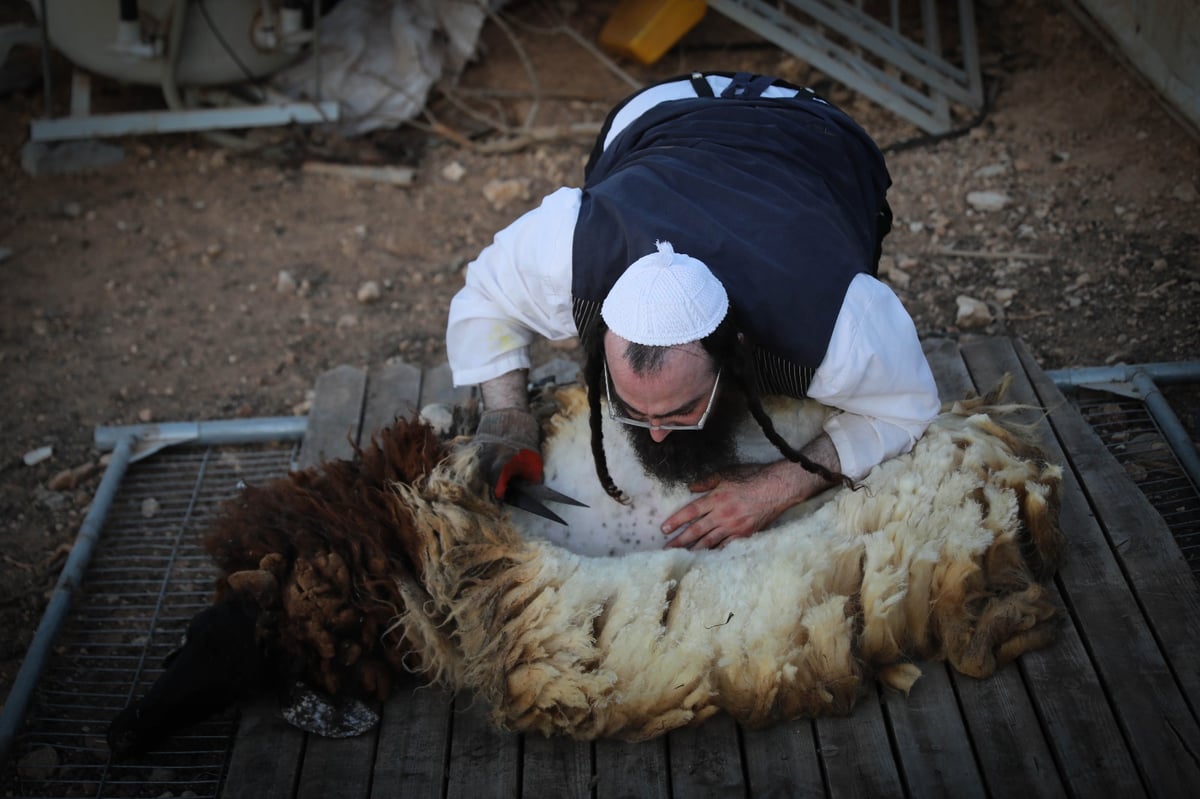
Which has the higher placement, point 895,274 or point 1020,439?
point 1020,439

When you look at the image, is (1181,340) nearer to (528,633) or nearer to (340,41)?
(528,633)

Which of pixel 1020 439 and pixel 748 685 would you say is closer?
pixel 748 685

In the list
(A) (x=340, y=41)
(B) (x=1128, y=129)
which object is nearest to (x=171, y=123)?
(A) (x=340, y=41)

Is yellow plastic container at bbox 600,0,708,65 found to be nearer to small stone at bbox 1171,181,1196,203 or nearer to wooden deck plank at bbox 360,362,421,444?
small stone at bbox 1171,181,1196,203

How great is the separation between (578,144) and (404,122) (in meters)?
0.92

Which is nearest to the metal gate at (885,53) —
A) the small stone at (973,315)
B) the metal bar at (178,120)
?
the small stone at (973,315)

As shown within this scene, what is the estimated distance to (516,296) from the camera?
8.52 feet

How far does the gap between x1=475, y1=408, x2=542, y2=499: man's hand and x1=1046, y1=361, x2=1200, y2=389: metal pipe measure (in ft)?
5.49

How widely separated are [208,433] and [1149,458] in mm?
2913

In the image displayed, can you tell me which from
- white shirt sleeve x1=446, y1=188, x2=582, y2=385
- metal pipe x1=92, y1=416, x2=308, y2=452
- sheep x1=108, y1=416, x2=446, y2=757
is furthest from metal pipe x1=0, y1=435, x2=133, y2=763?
white shirt sleeve x1=446, y1=188, x2=582, y2=385

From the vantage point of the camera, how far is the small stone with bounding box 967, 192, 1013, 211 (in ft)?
14.4

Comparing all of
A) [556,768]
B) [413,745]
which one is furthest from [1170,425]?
[413,745]

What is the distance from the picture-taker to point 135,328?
14.0 ft

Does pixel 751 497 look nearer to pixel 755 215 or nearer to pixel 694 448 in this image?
pixel 694 448
